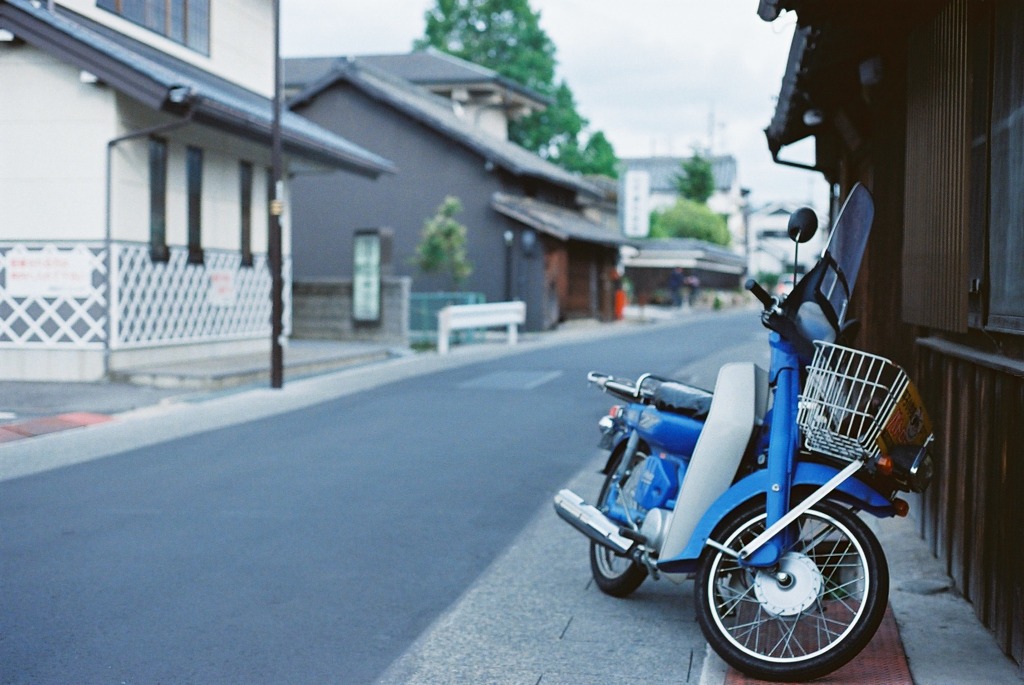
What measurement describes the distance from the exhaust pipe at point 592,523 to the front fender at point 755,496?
1.59 ft

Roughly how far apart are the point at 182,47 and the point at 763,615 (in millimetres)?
17161

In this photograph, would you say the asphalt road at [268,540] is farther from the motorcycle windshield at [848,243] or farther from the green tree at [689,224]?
the green tree at [689,224]

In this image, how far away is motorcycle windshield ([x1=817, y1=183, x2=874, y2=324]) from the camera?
4.76m

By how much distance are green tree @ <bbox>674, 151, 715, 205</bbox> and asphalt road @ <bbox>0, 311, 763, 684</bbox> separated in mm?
67420

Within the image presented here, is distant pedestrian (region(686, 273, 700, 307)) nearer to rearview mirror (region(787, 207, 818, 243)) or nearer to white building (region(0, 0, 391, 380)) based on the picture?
white building (region(0, 0, 391, 380))

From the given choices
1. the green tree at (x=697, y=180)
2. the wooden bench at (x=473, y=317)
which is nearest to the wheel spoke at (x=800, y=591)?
the wooden bench at (x=473, y=317)

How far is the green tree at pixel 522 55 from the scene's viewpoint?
62.0 metres

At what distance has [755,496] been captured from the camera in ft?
15.1

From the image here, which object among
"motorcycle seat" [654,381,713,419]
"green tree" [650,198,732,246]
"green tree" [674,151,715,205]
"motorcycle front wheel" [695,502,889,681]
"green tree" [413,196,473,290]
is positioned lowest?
"motorcycle front wheel" [695,502,889,681]

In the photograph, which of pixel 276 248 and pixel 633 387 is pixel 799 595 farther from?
pixel 276 248

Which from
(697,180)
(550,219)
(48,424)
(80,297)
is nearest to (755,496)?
(48,424)

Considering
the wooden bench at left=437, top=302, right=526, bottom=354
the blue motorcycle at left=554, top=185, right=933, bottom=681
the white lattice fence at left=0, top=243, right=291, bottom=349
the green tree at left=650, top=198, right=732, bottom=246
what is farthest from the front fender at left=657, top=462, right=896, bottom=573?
the green tree at left=650, top=198, right=732, bottom=246

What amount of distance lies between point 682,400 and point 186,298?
14.4m

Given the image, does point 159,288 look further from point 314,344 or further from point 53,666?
point 53,666
